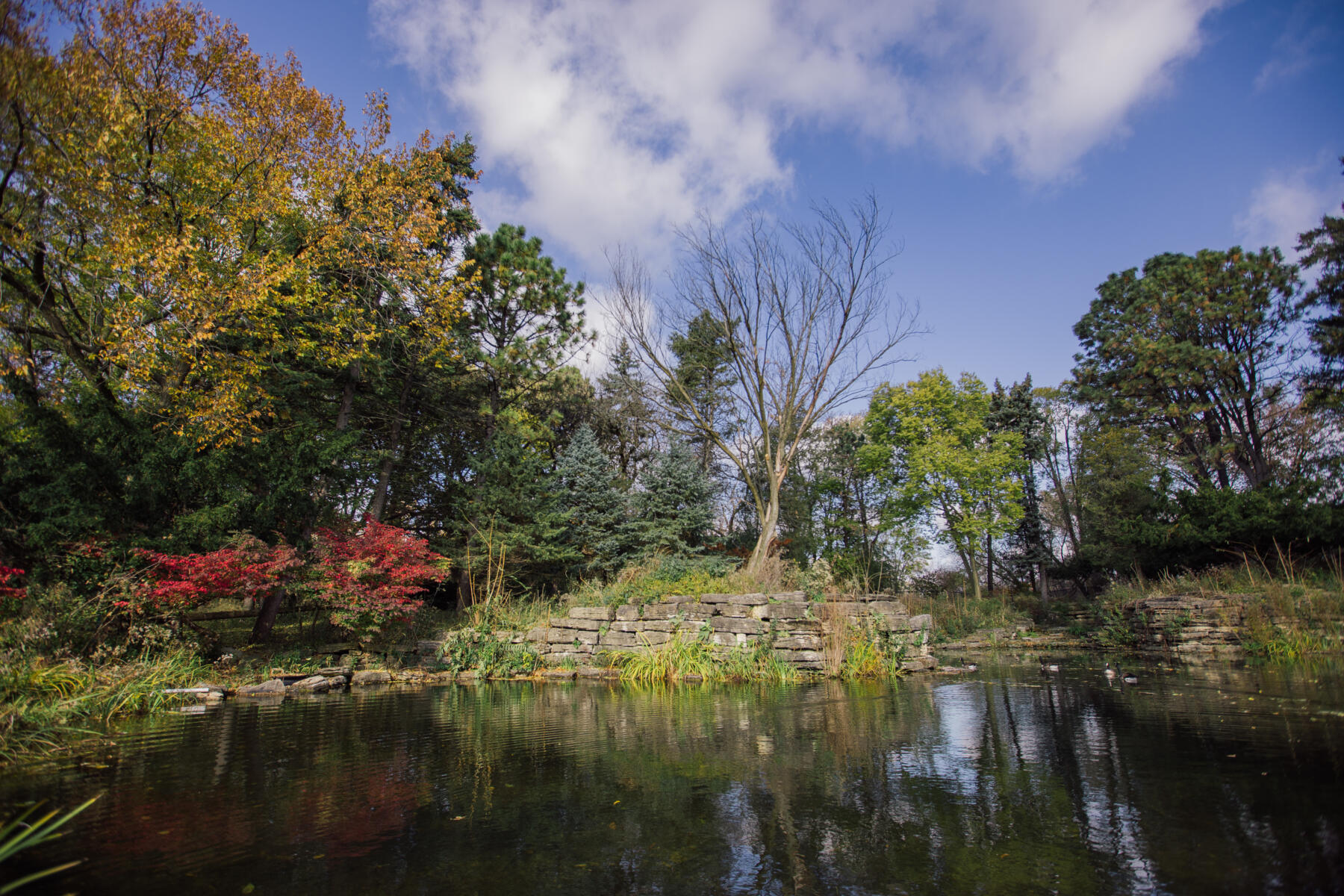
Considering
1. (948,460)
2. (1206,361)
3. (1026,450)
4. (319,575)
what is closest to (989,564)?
(1026,450)

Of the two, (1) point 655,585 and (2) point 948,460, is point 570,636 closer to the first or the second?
(1) point 655,585

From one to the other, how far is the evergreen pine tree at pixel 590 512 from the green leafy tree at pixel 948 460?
1113 cm

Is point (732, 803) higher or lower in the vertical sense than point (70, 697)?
lower

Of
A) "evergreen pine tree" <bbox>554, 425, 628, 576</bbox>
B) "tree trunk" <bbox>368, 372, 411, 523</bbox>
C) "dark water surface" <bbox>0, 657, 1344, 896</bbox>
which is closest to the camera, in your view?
"dark water surface" <bbox>0, 657, 1344, 896</bbox>

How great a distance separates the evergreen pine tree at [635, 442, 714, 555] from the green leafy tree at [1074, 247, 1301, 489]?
15.4m

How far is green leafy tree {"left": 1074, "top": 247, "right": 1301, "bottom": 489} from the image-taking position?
63.3ft

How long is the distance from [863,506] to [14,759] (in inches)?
954

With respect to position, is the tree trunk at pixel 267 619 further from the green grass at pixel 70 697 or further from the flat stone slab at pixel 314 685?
the green grass at pixel 70 697

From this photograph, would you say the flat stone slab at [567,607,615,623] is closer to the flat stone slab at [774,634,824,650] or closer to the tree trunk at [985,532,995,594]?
the flat stone slab at [774,634,824,650]

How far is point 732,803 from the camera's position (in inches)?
123

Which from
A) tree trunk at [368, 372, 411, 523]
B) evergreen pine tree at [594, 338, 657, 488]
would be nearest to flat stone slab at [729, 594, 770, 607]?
tree trunk at [368, 372, 411, 523]

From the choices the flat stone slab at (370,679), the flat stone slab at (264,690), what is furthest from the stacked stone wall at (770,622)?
the flat stone slab at (264,690)

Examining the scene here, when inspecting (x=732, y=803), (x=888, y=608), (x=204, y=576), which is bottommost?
(x=732, y=803)

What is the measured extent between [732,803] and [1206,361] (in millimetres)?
23574
